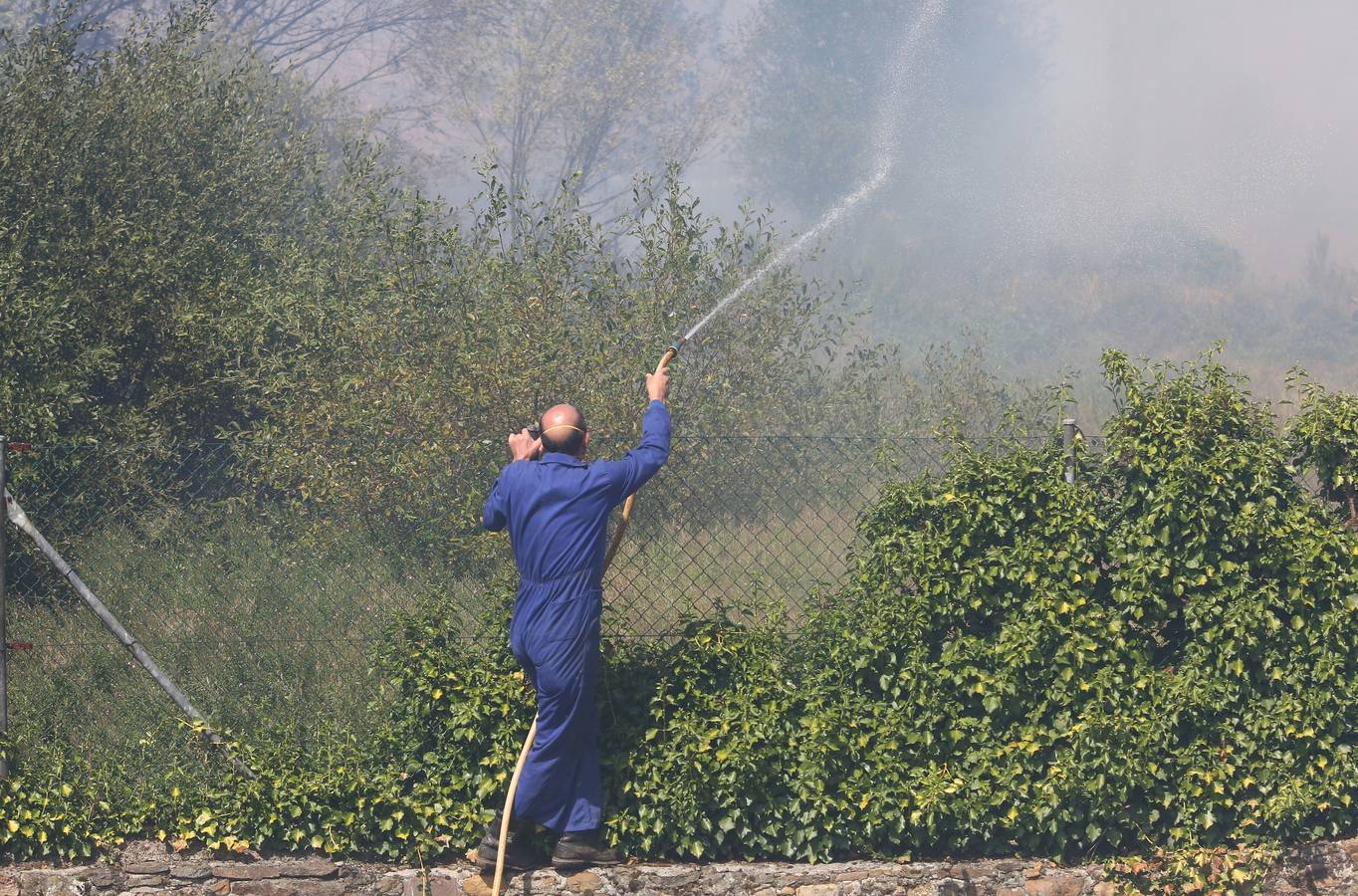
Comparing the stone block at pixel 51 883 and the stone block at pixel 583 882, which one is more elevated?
the stone block at pixel 51 883

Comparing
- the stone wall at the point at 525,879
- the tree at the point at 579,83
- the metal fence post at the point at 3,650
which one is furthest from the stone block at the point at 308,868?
the tree at the point at 579,83

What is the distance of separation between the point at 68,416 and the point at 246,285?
6.55 feet

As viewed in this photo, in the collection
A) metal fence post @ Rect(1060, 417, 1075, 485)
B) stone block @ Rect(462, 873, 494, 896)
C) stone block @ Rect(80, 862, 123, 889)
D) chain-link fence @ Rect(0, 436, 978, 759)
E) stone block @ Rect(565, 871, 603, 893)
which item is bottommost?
stone block @ Rect(565, 871, 603, 893)

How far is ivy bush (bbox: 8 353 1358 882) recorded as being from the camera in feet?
16.5

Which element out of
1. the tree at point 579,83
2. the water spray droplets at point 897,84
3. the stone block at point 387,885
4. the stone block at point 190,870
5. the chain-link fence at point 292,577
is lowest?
the stone block at point 387,885

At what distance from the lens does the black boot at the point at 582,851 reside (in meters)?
4.96

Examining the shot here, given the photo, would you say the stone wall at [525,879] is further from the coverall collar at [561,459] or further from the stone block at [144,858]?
the coverall collar at [561,459]

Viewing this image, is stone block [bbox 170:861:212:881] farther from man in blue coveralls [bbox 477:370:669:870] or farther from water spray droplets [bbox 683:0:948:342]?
water spray droplets [bbox 683:0:948:342]

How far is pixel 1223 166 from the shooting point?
32438mm

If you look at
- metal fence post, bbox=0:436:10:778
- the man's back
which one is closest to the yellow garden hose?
the man's back

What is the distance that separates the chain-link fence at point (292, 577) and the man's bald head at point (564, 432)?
63 cm

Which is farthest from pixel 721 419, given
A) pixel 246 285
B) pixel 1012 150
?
pixel 1012 150

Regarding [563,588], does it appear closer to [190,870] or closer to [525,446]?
[525,446]

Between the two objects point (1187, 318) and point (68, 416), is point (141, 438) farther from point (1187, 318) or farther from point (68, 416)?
point (1187, 318)
